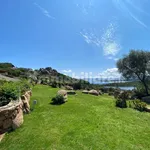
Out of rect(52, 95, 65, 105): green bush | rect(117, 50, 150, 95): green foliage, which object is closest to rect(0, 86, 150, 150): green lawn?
rect(52, 95, 65, 105): green bush

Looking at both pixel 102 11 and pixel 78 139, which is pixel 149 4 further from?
pixel 78 139

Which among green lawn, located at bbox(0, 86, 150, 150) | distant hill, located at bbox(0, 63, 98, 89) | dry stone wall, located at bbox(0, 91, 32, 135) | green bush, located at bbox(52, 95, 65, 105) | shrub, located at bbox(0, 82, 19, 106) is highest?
distant hill, located at bbox(0, 63, 98, 89)

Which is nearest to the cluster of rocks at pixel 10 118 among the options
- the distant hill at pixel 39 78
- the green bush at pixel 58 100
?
the green bush at pixel 58 100

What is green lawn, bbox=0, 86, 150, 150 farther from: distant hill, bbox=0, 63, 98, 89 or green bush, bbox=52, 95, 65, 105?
distant hill, bbox=0, 63, 98, 89

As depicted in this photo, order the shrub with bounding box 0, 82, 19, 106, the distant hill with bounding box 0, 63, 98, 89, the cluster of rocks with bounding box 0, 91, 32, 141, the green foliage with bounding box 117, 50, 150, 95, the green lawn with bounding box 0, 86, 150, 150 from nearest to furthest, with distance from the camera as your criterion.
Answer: the green lawn with bounding box 0, 86, 150, 150 < the cluster of rocks with bounding box 0, 91, 32, 141 < the shrub with bounding box 0, 82, 19, 106 < the green foliage with bounding box 117, 50, 150, 95 < the distant hill with bounding box 0, 63, 98, 89

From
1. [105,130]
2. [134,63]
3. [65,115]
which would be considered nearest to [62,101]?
[65,115]

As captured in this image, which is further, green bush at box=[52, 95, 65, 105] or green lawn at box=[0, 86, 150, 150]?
green bush at box=[52, 95, 65, 105]

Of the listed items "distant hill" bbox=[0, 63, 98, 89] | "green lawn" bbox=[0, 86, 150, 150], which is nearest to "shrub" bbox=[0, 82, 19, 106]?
"green lawn" bbox=[0, 86, 150, 150]

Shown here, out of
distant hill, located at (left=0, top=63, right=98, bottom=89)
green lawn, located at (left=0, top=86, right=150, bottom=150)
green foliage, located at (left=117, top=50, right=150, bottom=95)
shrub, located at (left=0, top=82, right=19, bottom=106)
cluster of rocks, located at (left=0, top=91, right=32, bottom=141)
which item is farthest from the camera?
distant hill, located at (left=0, top=63, right=98, bottom=89)

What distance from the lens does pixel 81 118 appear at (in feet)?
24.8

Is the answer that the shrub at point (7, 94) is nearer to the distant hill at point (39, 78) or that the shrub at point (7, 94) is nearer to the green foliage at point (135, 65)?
the distant hill at point (39, 78)

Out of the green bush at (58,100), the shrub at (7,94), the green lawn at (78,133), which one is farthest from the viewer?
the green bush at (58,100)

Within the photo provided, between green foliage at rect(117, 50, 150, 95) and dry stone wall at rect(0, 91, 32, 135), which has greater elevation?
green foliage at rect(117, 50, 150, 95)

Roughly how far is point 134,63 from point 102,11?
10.2 m
